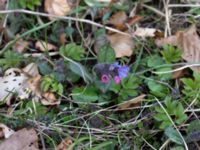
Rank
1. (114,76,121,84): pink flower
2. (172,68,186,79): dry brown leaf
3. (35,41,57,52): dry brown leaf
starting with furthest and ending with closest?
(35,41,57,52): dry brown leaf, (172,68,186,79): dry brown leaf, (114,76,121,84): pink flower

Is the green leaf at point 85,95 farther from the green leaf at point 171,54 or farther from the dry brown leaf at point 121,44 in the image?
the green leaf at point 171,54

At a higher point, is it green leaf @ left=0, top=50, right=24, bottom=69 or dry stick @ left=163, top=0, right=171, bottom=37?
dry stick @ left=163, top=0, right=171, bottom=37

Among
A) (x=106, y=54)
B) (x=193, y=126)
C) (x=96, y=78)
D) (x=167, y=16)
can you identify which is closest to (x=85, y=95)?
(x=96, y=78)

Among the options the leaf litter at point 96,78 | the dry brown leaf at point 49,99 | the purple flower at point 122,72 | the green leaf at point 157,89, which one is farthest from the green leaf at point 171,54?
the dry brown leaf at point 49,99

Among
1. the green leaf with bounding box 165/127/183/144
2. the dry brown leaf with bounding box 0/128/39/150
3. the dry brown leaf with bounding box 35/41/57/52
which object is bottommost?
the green leaf with bounding box 165/127/183/144

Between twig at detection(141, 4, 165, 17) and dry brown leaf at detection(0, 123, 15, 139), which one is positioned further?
twig at detection(141, 4, 165, 17)

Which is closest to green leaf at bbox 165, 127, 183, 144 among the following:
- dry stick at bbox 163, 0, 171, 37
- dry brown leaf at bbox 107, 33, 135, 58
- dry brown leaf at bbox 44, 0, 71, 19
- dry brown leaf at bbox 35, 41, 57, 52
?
dry brown leaf at bbox 107, 33, 135, 58

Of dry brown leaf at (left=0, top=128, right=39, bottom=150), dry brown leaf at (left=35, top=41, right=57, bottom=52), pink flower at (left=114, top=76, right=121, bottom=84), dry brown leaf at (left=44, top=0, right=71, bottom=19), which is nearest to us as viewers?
dry brown leaf at (left=0, top=128, right=39, bottom=150)

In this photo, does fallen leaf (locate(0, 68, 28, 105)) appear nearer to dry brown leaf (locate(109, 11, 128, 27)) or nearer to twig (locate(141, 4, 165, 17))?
dry brown leaf (locate(109, 11, 128, 27))
